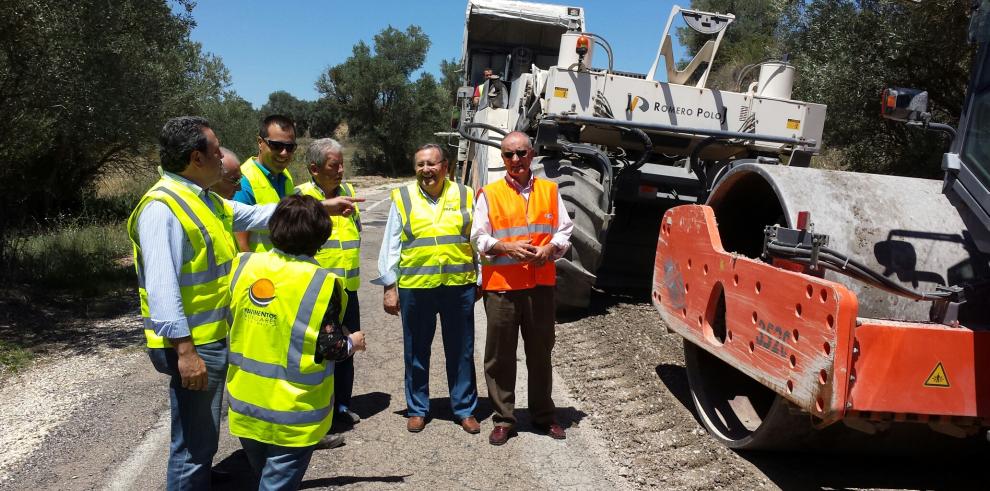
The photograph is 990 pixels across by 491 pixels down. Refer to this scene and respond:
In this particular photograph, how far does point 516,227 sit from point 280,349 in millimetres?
1784

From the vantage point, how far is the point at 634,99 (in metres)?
6.24

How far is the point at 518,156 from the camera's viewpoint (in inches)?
166

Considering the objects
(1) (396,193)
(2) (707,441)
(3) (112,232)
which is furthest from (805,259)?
(3) (112,232)

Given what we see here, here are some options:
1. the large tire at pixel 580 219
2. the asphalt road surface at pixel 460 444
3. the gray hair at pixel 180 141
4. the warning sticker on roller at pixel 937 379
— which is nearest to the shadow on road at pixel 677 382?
the asphalt road surface at pixel 460 444

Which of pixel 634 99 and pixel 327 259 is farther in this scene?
pixel 634 99

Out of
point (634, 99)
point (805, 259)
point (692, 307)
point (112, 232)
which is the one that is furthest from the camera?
point (112, 232)

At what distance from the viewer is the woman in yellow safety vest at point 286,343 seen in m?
2.73

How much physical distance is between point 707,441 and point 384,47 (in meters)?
39.4

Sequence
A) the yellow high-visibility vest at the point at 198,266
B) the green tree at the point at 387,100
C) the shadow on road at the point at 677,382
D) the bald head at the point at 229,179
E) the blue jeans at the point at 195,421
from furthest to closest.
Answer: the green tree at the point at 387,100 → the shadow on road at the point at 677,382 → the bald head at the point at 229,179 → the blue jeans at the point at 195,421 → the yellow high-visibility vest at the point at 198,266

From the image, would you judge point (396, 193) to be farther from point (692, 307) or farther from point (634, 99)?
point (634, 99)

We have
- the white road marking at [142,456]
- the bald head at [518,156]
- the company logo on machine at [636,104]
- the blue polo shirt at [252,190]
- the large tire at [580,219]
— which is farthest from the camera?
the company logo on machine at [636,104]

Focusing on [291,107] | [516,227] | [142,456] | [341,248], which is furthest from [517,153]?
[291,107]

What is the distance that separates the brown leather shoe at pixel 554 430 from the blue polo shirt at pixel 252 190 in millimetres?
2043

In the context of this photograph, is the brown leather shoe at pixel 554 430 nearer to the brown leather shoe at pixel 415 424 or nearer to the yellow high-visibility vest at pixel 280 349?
the brown leather shoe at pixel 415 424
